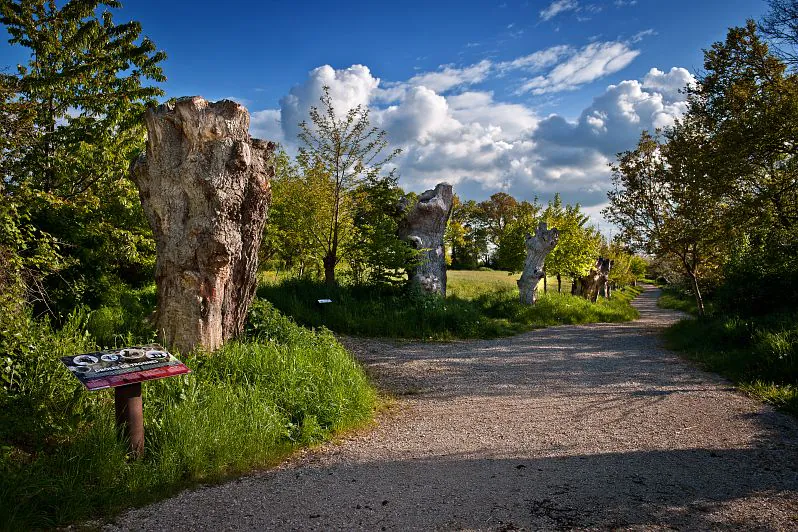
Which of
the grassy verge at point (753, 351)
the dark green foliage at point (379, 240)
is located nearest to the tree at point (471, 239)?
the dark green foliage at point (379, 240)

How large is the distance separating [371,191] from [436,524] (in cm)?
1337

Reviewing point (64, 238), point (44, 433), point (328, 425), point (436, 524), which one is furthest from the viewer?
point (64, 238)

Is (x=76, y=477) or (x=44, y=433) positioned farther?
(x=44, y=433)

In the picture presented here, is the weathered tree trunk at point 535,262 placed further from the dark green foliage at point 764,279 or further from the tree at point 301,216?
the tree at point 301,216

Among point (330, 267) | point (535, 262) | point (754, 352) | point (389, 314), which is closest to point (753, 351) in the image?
point (754, 352)

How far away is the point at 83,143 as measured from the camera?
365 inches

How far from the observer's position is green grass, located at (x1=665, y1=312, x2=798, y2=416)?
726 centimetres

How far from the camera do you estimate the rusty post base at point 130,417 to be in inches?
169

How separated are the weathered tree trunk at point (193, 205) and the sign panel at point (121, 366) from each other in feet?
5.93

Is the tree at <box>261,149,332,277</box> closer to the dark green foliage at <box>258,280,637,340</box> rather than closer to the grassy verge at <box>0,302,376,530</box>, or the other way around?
the dark green foliage at <box>258,280,637,340</box>

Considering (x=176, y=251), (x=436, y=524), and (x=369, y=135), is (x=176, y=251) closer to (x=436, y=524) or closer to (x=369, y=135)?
(x=436, y=524)

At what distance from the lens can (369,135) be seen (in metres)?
15.9

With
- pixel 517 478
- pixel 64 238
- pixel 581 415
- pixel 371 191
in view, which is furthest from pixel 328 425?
pixel 371 191

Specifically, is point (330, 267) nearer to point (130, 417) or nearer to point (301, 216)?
point (301, 216)
